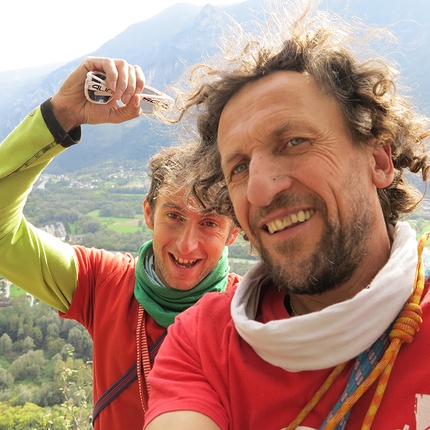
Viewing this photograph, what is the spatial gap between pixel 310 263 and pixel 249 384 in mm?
420

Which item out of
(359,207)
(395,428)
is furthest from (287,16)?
(395,428)

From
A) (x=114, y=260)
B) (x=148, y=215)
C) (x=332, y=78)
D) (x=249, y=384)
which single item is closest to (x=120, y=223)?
(x=148, y=215)

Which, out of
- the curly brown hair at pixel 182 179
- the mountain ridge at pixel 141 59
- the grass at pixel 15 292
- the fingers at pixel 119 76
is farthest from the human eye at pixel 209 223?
the grass at pixel 15 292

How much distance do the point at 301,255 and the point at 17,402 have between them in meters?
17.5

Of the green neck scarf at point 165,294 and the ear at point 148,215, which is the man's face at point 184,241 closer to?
the green neck scarf at point 165,294

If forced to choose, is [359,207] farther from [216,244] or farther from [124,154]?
[124,154]

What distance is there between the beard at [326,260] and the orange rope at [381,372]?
0.23m

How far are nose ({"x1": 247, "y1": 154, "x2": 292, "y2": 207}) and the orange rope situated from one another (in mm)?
517

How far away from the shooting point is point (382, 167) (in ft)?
5.34

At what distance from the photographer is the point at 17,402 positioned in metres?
15.7

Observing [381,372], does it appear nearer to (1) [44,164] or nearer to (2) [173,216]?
(2) [173,216]

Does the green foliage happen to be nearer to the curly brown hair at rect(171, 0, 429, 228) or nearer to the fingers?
the fingers

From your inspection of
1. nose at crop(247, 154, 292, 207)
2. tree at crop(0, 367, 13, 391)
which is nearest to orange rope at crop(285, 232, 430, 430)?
nose at crop(247, 154, 292, 207)

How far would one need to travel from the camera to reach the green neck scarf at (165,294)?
209 cm
